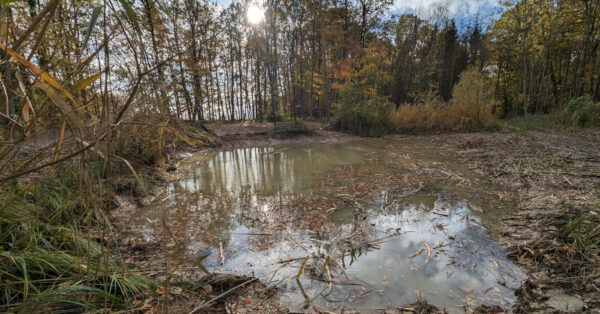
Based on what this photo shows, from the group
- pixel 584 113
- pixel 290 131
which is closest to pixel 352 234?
pixel 290 131

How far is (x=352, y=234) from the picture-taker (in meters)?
2.97

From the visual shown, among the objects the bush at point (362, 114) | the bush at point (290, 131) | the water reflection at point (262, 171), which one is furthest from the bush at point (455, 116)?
the water reflection at point (262, 171)

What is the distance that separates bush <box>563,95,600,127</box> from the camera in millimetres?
9761

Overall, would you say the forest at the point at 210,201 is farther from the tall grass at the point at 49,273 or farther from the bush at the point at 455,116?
the bush at the point at 455,116

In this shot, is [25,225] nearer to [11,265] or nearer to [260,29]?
[11,265]

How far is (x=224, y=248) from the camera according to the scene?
276 centimetres

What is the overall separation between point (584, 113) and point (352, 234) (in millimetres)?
13161

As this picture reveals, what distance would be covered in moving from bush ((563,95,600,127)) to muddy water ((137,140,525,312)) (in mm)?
8655

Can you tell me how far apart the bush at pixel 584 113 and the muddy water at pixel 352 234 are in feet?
28.4

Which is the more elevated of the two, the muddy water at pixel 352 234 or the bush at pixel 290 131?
the bush at pixel 290 131

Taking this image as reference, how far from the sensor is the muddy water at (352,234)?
2.06 meters

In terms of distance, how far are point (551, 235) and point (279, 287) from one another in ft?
9.04

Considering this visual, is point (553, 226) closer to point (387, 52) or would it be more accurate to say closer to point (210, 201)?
point (210, 201)

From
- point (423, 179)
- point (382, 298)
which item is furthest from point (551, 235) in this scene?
point (423, 179)
